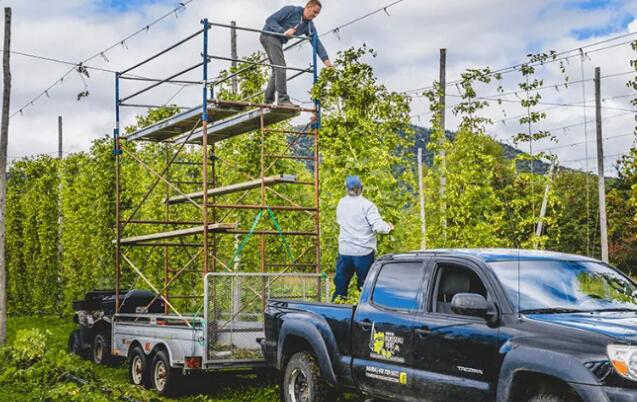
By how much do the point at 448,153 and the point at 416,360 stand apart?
424 inches

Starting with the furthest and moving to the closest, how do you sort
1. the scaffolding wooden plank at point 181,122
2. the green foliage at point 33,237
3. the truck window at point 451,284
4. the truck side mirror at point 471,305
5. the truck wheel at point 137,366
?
the green foliage at point 33,237, the scaffolding wooden plank at point 181,122, the truck wheel at point 137,366, the truck window at point 451,284, the truck side mirror at point 471,305

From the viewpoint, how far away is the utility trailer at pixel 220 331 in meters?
13.5

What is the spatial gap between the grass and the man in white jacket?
63.1 inches

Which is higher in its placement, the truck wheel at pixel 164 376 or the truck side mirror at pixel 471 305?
the truck side mirror at pixel 471 305

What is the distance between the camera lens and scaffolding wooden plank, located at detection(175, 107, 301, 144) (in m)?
15.8

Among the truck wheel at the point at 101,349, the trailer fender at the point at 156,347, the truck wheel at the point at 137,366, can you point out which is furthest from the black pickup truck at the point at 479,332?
the truck wheel at the point at 101,349

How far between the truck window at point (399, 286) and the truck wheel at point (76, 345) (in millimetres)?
11407

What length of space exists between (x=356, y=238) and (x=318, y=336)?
8.78 ft

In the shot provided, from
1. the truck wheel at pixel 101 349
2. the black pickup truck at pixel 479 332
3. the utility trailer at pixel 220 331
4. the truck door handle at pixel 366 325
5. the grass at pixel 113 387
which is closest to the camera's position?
the black pickup truck at pixel 479 332

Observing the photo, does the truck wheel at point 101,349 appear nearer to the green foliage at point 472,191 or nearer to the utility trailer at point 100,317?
the utility trailer at point 100,317

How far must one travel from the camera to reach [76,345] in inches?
805

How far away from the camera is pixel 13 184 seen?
37125 mm

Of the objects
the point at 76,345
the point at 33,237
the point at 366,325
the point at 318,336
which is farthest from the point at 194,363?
the point at 33,237

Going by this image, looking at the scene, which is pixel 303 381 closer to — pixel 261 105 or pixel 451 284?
pixel 451 284
